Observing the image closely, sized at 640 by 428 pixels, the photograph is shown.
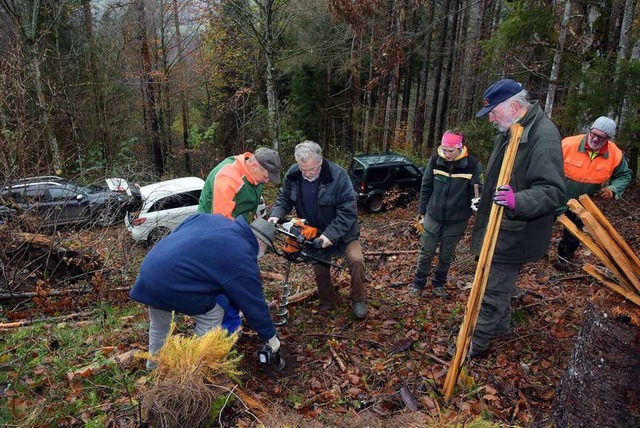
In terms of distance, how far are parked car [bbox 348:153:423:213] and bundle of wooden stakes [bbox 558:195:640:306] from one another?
10.2m

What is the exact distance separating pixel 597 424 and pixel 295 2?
59.7ft

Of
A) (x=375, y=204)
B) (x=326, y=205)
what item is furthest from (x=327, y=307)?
(x=375, y=204)

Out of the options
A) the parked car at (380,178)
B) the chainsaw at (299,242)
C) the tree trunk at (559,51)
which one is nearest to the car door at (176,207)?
the parked car at (380,178)

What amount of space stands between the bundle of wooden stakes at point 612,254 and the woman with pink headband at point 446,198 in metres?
2.10

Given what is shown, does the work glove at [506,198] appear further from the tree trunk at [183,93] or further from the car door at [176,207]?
the tree trunk at [183,93]

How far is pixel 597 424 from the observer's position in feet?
7.54

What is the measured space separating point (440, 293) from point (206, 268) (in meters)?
3.18

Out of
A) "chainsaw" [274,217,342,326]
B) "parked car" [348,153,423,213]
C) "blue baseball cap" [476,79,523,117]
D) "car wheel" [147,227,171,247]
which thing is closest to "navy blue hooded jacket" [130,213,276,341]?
"chainsaw" [274,217,342,326]

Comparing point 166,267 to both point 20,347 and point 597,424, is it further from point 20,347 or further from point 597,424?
point 597,424

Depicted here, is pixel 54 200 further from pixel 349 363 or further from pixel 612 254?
pixel 612 254

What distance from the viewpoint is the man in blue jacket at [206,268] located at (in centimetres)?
278

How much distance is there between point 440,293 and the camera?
4961mm

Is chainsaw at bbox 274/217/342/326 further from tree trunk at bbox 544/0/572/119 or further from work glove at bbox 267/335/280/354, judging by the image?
tree trunk at bbox 544/0/572/119

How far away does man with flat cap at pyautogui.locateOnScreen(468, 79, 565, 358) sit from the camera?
Answer: 281 cm
